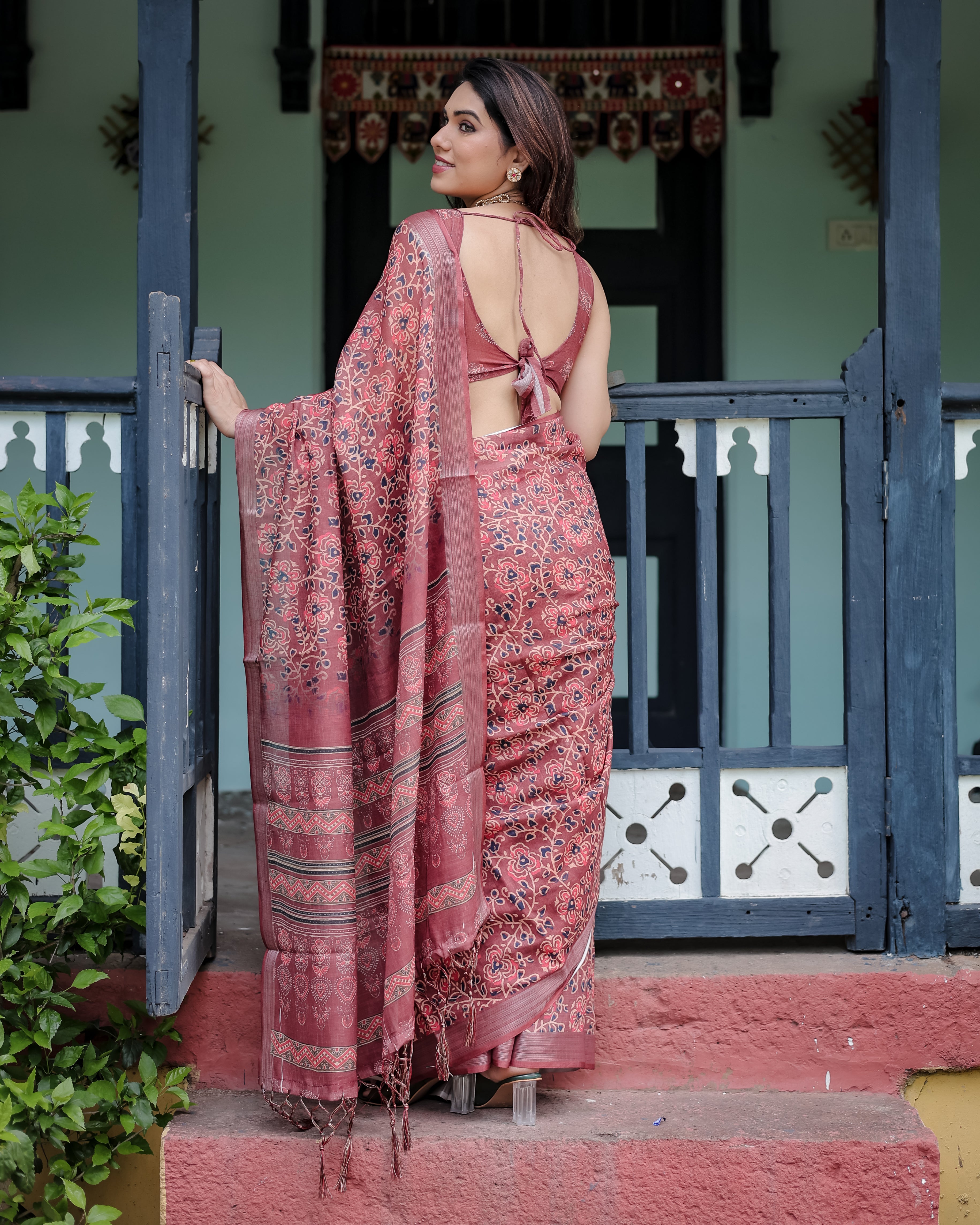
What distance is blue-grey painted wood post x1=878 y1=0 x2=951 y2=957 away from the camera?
8.73ft

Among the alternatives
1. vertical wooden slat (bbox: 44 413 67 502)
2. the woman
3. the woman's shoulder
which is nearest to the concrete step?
the woman

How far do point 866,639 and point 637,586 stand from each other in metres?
0.52

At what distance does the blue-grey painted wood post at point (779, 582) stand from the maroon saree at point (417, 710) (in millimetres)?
546

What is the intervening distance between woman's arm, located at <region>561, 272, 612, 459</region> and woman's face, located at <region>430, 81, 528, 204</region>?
300mm

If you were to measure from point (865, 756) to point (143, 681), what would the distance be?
159cm

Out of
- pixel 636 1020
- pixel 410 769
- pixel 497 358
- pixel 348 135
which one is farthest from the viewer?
pixel 348 135

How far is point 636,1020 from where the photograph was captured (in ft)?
8.43

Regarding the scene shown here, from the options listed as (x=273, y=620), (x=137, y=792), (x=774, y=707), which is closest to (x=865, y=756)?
(x=774, y=707)

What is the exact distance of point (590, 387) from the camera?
8.36 ft

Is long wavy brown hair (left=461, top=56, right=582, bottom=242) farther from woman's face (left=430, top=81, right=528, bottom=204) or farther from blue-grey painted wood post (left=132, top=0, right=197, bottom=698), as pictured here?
blue-grey painted wood post (left=132, top=0, right=197, bottom=698)

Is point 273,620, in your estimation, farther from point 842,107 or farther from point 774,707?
point 842,107

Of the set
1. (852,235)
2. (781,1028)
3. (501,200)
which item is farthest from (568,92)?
(781,1028)

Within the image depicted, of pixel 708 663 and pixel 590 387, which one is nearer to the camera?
pixel 590 387

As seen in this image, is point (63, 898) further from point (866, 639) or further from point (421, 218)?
point (866, 639)
